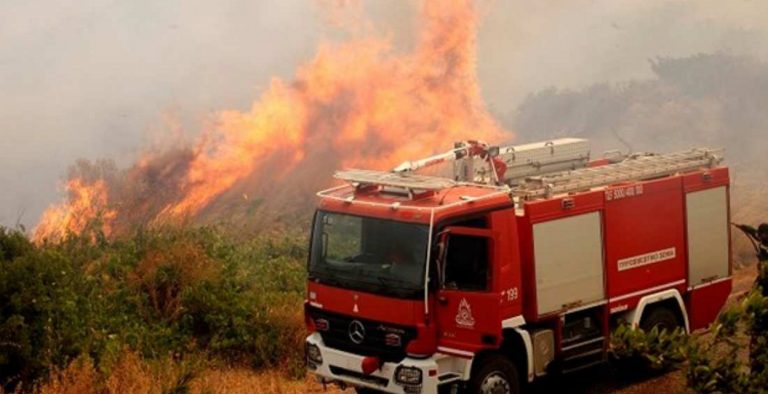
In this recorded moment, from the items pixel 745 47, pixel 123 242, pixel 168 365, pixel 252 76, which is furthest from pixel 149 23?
pixel 168 365

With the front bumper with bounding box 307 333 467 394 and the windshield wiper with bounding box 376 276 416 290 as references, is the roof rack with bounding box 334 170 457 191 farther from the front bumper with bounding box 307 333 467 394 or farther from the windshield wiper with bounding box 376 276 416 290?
the front bumper with bounding box 307 333 467 394

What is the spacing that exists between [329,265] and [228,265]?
400 cm

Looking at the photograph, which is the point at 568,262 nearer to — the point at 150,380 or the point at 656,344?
the point at 656,344

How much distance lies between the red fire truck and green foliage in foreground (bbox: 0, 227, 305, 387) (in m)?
2.43

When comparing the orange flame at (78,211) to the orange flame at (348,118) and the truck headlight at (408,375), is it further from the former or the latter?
the truck headlight at (408,375)

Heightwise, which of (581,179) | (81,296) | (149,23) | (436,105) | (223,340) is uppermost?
(149,23)

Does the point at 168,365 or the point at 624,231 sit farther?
the point at 624,231

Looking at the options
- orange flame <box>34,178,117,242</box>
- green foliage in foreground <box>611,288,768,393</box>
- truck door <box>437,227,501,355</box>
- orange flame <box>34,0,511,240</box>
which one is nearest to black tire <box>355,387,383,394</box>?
truck door <box>437,227,501,355</box>

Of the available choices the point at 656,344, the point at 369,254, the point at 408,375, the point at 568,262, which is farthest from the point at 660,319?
the point at 656,344

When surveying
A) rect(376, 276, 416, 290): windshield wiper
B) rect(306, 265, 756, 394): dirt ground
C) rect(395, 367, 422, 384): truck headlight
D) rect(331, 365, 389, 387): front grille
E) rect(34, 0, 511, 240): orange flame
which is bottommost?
rect(306, 265, 756, 394): dirt ground

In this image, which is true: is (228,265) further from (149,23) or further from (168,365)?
(149,23)

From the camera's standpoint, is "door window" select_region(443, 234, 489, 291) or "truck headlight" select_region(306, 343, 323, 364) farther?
"truck headlight" select_region(306, 343, 323, 364)

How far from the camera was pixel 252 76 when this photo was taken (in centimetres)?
3422

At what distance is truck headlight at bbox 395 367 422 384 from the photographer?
1066 cm
